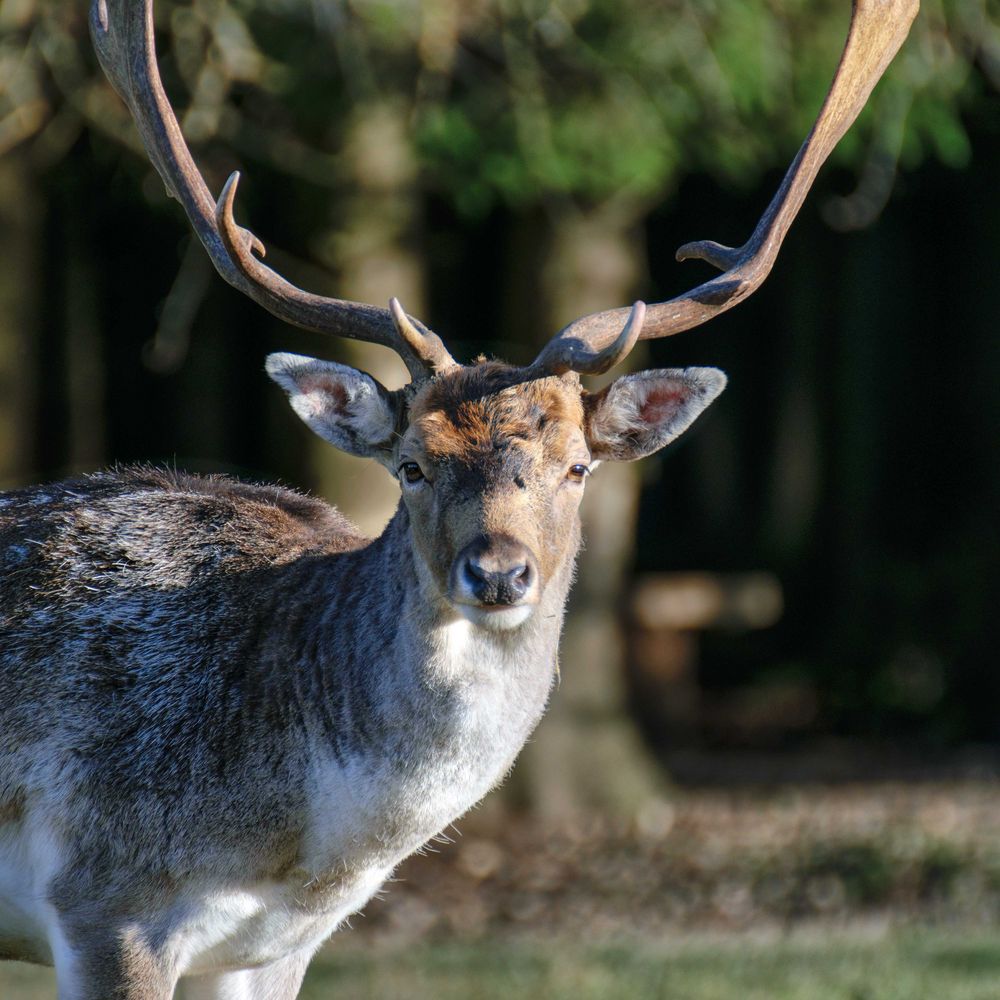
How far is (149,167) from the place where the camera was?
9.58 meters

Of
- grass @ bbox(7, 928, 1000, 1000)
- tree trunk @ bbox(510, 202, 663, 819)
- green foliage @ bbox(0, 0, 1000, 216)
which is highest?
green foliage @ bbox(0, 0, 1000, 216)

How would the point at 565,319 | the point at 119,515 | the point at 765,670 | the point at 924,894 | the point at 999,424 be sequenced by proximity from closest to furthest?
1. the point at 119,515
2. the point at 924,894
3. the point at 565,319
4. the point at 999,424
5. the point at 765,670

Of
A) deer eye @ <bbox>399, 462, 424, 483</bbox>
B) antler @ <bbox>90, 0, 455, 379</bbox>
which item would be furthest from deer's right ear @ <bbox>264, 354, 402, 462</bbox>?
deer eye @ <bbox>399, 462, 424, 483</bbox>

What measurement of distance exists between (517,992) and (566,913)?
2644mm

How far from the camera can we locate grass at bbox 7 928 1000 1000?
7.63 metres

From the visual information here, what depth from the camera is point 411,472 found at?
15.8ft

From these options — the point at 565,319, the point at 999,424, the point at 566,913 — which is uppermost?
the point at 565,319

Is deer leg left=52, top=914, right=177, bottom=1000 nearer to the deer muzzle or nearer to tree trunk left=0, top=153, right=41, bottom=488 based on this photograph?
the deer muzzle

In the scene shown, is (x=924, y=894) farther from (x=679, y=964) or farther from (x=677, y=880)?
(x=679, y=964)

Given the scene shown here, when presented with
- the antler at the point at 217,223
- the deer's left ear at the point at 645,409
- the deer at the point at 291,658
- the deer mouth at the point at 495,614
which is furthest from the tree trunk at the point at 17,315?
the deer mouth at the point at 495,614

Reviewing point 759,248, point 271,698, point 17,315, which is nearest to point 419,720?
point 271,698

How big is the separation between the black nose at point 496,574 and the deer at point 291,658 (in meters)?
0.01

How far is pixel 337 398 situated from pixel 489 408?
556mm

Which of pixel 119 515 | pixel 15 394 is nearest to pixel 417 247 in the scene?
pixel 15 394
